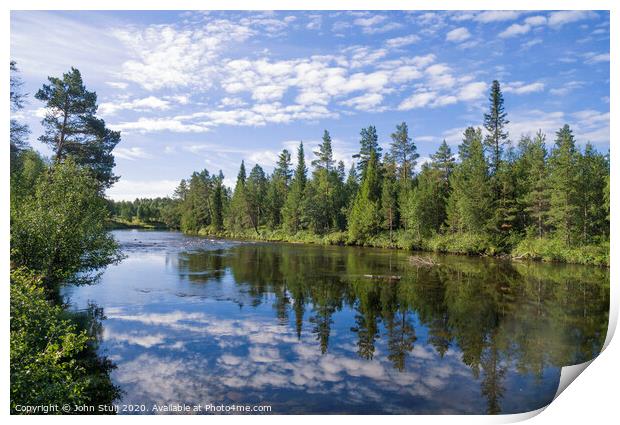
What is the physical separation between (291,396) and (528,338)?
7.01m

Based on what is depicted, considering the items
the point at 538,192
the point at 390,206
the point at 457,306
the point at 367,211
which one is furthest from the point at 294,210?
the point at 457,306

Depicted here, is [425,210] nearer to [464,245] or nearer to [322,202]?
[464,245]

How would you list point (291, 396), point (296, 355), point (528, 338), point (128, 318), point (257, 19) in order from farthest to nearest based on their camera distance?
point (128, 318)
point (528, 338)
point (296, 355)
point (257, 19)
point (291, 396)

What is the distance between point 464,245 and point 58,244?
30.5 meters

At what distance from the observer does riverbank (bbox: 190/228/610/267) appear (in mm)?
15998

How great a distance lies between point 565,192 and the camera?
56.4 feet

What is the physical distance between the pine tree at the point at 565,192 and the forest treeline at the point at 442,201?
0.05 metres

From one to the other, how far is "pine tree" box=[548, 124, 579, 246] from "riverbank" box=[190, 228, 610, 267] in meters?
0.83

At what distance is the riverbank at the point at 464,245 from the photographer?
1600cm

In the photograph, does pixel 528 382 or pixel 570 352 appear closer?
pixel 528 382

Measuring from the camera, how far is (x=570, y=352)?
10000 millimetres

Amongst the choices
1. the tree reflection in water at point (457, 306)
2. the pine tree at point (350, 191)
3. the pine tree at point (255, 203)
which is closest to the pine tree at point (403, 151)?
the pine tree at point (350, 191)
